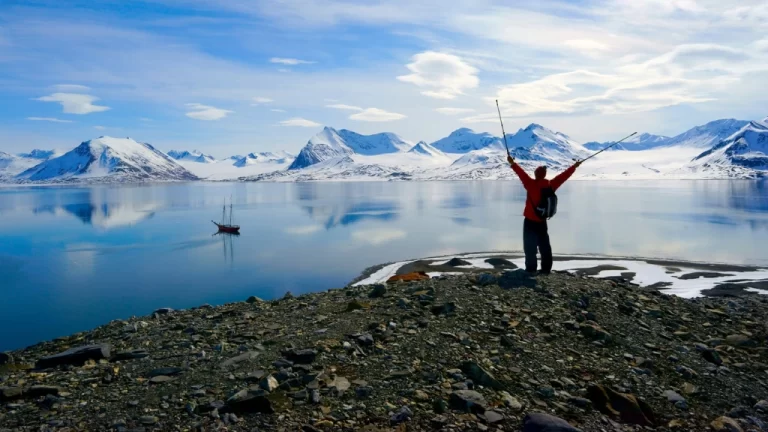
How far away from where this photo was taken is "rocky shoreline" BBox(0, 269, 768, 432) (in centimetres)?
684

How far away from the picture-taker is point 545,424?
668 centimetres

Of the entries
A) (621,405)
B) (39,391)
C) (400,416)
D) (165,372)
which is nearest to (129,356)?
(165,372)

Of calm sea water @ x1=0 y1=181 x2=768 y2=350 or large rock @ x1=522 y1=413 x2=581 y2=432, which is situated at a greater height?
large rock @ x1=522 y1=413 x2=581 y2=432

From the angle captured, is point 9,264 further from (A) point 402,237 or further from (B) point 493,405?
(B) point 493,405

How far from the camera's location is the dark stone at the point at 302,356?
8305mm

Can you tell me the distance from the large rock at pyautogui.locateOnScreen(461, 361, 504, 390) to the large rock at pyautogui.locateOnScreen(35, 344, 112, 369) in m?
6.11

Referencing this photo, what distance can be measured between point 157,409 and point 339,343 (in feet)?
9.89

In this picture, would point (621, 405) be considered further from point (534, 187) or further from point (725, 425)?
point (534, 187)

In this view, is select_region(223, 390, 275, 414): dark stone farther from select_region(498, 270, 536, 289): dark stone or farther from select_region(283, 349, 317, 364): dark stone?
select_region(498, 270, 536, 289): dark stone

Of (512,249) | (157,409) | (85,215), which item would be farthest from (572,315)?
(85,215)

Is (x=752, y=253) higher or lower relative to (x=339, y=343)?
lower

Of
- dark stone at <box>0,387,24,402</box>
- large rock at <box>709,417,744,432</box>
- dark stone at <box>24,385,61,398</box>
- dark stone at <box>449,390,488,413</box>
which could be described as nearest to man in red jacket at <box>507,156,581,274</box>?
large rock at <box>709,417,744,432</box>

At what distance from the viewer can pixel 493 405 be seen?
721 cm

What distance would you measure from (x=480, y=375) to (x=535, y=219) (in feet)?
22.3
